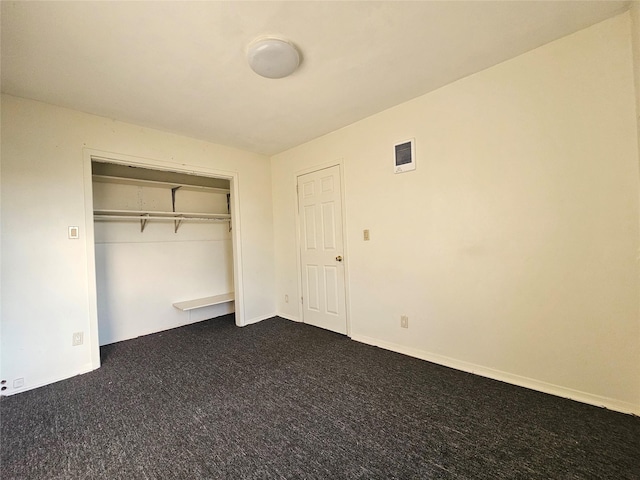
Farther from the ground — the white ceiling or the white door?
the white ceiling

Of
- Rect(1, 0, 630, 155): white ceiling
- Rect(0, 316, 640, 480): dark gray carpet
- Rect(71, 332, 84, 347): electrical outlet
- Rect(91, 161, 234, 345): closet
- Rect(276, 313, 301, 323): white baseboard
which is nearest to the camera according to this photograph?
Rect(0, 316, 640, 480): dark gray carpet

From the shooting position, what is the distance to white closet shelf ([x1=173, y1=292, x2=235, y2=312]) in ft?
11.6

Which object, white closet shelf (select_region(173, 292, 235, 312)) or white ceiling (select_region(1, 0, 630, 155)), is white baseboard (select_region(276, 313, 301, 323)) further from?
white ceiling (select_region(1, 0, 630, 155))

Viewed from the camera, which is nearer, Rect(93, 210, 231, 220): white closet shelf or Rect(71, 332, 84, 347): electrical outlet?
Rect(71, 332, 84, 347): electrical outlet

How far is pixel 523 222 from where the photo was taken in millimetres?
1968

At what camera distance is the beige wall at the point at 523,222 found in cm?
166

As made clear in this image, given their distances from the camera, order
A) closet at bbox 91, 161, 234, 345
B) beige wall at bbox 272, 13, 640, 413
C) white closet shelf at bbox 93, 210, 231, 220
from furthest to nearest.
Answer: closet at bbox 91, 161, 234, 345, white closet shelf at bbox 93, 210, 231, 220, beige wall at bbox 272, 13, 640, 413

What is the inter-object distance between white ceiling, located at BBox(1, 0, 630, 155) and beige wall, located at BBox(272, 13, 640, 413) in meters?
0.27

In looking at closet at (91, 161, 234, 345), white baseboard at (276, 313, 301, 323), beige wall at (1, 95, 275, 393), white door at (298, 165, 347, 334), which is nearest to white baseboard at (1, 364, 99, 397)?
beige wall at (1, 95, 275, 393)

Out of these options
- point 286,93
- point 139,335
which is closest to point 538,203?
point 286,93

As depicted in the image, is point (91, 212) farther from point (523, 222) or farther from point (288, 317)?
point (523, 222)

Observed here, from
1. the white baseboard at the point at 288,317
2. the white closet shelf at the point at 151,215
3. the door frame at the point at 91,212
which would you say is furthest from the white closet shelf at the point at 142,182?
the white baseboard at the point at 288,317

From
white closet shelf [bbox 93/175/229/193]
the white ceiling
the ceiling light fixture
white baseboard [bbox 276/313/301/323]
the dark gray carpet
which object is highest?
the white ceiling

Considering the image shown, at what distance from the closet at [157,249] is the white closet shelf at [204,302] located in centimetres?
1
